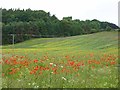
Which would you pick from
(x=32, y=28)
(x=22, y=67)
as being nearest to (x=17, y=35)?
(x=32, y=28)

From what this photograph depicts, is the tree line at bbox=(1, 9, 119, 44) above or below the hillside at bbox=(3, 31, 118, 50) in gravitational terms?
above

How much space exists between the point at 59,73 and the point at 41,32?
352ft

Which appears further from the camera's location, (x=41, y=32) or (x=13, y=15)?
(x=13, y=15)

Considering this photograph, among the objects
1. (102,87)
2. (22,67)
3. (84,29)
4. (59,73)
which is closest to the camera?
(102,87)

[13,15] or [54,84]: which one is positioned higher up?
[13,15]

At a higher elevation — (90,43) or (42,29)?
(42,29)

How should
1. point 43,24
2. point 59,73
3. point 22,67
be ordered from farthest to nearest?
1. point 43,24
2. point 22,67
3. point 59,73

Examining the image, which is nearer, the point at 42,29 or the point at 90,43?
the point at 90,43

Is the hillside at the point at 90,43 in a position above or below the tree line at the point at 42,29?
below

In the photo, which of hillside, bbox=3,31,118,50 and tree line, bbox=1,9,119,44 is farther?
tree line, bbox=1,9,119,44

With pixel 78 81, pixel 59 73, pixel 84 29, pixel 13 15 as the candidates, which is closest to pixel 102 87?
pixel 78 81

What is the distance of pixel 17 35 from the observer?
109750 mm

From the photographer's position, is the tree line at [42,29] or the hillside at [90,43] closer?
the hillside at [90,43]

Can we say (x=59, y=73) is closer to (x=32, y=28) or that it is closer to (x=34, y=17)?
(x=32, y=28)
